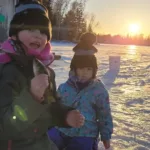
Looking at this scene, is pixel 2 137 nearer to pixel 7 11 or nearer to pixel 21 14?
pixel 21 14

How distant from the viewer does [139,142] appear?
3834mm

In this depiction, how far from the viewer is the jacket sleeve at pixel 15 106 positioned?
143cm

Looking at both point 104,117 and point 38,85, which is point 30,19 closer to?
point 38,85

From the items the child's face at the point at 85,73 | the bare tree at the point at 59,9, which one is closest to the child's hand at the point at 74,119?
the child's face at the point at 85,73

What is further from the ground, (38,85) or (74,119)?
(38,85)

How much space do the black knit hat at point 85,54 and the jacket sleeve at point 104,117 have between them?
321mm

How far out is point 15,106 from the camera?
1434mm

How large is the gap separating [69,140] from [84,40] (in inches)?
38.0

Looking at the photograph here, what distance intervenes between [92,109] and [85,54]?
1.73 ft

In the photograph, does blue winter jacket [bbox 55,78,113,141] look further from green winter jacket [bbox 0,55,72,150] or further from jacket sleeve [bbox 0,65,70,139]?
jacket sleeve [bbox 0,65,70,139]

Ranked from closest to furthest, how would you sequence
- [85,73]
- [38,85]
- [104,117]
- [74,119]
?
1. [38,85]
2. [74,119]
3. [104,117]
4. [85,73]

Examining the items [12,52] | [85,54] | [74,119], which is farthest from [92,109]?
[12,52]

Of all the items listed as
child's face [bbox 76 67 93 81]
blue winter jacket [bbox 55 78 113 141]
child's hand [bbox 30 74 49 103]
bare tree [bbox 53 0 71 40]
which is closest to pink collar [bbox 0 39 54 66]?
child's hand [bbox 30 74 49 103]

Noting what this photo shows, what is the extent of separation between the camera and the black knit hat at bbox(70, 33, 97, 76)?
3.18m
